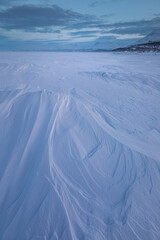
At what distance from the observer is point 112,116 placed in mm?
3051

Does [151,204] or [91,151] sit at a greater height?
[91,151]

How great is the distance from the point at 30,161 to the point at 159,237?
1716 millimetres

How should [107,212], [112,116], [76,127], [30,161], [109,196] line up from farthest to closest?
[112,116] < [76,127] < [30,161] < [109,196] < [107,212]

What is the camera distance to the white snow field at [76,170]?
4.64ft

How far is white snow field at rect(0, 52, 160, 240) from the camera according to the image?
1.41 meters

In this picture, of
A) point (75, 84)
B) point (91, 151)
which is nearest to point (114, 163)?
point (91, 151)

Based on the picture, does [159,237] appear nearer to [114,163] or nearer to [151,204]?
[151,204]

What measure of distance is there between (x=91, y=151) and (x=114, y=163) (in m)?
0.39

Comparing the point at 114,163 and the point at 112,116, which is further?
the point at 112,116

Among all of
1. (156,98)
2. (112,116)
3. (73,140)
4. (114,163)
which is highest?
(156,98)

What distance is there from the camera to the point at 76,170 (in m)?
1.88

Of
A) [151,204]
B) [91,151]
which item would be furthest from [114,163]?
[151,204]

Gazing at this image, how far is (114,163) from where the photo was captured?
2.01 metres

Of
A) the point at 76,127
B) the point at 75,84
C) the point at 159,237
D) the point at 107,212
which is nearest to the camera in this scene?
the point at 159,237
